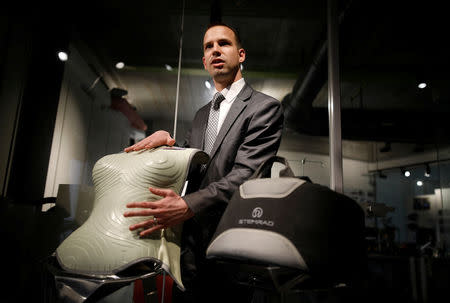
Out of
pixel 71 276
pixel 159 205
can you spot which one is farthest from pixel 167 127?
pixel 71 276

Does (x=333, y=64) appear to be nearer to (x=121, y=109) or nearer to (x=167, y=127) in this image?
(x=167, y=127)

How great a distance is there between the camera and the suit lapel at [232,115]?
1.27 m

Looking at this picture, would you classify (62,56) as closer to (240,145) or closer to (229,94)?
(229,94)

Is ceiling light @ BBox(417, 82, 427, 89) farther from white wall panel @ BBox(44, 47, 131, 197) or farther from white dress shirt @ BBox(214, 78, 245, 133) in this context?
white wall panel @ BBox(44, 47, 131, 197)

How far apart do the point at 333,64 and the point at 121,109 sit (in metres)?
1.33

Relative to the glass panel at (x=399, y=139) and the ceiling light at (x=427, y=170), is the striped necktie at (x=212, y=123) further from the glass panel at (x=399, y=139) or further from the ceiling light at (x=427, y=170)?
the ceiling light at (x=427, y=170)

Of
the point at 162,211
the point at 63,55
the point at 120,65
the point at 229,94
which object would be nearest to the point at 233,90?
the point at 229,94

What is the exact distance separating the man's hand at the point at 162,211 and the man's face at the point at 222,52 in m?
0.65

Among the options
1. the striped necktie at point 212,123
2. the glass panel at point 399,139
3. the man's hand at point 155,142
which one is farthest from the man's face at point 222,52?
the glass panel at point 399,139

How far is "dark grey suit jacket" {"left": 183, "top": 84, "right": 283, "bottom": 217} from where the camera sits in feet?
3.70

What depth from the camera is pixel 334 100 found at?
1781mm

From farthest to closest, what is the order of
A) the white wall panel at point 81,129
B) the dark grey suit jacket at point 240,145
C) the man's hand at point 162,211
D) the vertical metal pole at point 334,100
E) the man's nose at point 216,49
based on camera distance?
the white wall panel at point 81,129 → the vertical metal pole at point 334,100 → the man's nose at point 216,49 → the dark grey suit jacket at point 240,145 → the man's hand at point 162,211

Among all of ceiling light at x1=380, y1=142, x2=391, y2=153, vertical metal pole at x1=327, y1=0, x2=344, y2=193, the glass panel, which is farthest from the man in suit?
ceiling light at x1=380, y1=142, x2=391, y2=153

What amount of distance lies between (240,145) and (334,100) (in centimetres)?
82
